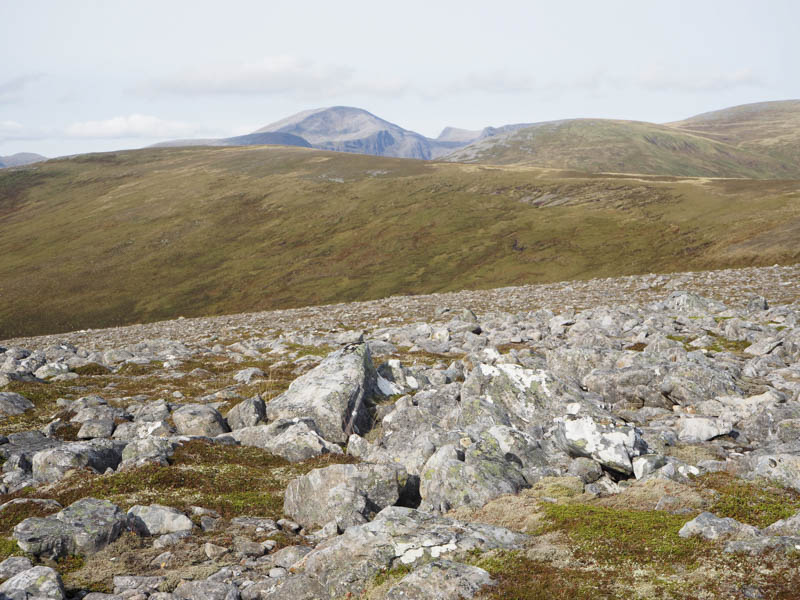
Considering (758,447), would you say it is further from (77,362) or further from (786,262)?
(786,262)

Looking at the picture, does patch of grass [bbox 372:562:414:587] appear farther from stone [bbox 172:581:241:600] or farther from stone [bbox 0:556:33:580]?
stone [bbox 0:556:33:580]

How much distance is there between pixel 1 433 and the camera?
2214cm

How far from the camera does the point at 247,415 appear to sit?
77.5ft

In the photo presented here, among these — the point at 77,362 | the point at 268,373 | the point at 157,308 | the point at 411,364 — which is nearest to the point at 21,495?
the point at 268,373

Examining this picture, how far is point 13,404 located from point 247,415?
12.9 meters

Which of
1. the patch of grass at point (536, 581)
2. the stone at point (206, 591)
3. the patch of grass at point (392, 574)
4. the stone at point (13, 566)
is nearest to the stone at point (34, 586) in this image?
the stone at point (13, 566)

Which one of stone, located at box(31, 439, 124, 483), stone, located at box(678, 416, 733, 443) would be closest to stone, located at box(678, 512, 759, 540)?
stone, located at box(678, 416, 733, 443)

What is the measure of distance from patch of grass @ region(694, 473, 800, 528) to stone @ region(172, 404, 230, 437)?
18.5 m

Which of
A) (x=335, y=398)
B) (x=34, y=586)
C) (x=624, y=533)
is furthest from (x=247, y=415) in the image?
(x=624, y=533)

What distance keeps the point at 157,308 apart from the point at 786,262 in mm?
148172

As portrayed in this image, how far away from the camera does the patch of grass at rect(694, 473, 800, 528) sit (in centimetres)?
1137

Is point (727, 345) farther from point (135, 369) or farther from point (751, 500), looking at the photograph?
point (135, 369)

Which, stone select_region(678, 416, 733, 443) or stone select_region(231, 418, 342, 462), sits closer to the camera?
stone select_region(678, 416, 733, 443)

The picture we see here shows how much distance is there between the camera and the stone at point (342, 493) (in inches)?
578
